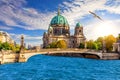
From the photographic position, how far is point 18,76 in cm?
3953

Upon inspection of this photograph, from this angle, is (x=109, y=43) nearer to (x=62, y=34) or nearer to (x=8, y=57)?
(x=8, y=57)

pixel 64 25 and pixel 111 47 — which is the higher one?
pixel 64 25

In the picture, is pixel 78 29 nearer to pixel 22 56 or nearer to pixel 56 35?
pixel 56 35

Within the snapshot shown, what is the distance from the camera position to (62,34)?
6048 inches

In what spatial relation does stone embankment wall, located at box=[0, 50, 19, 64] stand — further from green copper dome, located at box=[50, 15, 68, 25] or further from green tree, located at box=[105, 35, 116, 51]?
green copper dome, located at box=[50, 15, 68, 25]

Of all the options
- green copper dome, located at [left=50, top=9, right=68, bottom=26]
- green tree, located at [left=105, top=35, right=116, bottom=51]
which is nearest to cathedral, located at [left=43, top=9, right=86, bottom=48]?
green copper dome, located at [left=50, top=9, right=68, bottom=26]

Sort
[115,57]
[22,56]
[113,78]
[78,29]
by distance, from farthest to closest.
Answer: [78,29]
[115,57]
[22,56]
[113,78]

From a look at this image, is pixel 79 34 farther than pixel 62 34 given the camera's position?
No

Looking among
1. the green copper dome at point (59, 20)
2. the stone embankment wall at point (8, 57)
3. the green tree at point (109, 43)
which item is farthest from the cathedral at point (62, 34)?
the stone embankment wall at point (8, 57)

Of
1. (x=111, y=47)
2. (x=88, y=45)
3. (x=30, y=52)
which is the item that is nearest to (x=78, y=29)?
(x=88, y=45)

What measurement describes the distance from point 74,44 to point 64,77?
109 metres

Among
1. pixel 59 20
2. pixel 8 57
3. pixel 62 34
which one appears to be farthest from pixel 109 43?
pixel 59 20

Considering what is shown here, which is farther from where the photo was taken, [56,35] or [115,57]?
[56,35]

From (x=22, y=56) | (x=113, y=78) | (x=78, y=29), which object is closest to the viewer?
(x=113, y=78)
